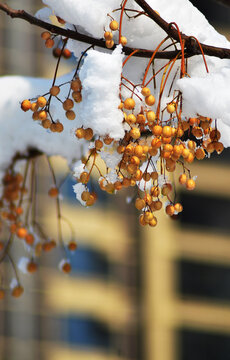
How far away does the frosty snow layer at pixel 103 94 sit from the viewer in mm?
2344

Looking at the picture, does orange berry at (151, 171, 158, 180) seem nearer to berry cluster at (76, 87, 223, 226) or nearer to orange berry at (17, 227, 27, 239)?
berry cluster at (76, 87, 223, 226)

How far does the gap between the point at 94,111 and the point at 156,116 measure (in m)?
0.17

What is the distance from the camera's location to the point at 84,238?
9969mm

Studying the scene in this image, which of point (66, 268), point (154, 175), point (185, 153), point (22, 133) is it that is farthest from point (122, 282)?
point (185, 153)

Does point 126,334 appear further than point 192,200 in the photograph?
No

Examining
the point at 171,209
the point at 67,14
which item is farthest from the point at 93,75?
the point at 171,209

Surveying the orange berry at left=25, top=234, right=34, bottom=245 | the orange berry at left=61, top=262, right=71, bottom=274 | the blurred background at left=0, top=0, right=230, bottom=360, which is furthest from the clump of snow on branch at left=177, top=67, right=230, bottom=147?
the blurred background at left=0, top=0, right=230, bottom=360

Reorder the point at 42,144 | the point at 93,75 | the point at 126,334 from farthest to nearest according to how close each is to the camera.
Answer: the point at 126,334 < the point at 42,144 < the point at 93,75

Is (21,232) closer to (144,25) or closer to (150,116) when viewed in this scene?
(144,25)

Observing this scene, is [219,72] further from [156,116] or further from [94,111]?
[94,111]

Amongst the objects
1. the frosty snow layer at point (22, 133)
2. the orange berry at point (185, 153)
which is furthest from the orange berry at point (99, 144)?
the frosty snow layer at point (22, 133)

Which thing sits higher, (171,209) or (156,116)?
(156,116)

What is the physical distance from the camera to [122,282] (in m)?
10.1

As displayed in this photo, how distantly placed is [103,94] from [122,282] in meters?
7.89
